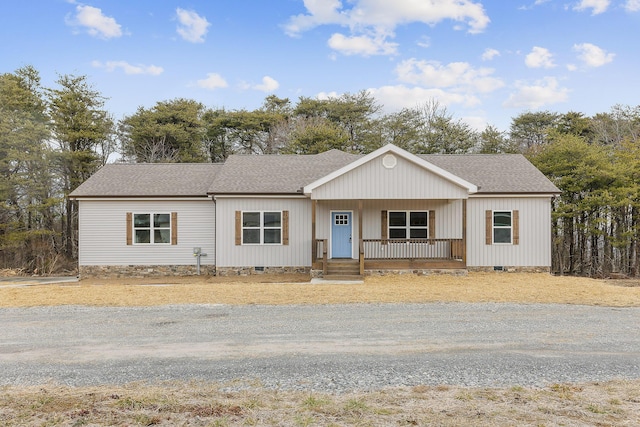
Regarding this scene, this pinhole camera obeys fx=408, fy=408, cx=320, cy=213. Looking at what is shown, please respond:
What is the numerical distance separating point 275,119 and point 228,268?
2053 cm

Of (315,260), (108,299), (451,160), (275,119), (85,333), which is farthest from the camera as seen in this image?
(275,119)

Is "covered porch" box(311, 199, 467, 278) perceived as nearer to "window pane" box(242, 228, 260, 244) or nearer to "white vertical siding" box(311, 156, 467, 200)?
"white vertical siding" box(311, 156, 467, 200)

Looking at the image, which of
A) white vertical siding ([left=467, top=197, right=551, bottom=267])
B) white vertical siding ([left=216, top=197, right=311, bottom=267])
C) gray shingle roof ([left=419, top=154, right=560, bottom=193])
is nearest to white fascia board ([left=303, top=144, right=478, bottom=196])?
gray shingle roof ([left=419, top=154, right=560, bottom=193])

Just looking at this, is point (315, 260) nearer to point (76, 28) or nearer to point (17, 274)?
point (17, 274)

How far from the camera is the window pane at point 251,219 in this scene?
52.3ft

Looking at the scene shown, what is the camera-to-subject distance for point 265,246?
1600 cm

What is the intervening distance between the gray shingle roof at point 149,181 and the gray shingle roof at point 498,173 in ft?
33.6

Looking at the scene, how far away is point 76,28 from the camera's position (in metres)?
20.4

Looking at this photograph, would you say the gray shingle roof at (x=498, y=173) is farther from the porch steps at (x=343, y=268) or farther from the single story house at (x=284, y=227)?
the porch steps at (x=343, y=268)

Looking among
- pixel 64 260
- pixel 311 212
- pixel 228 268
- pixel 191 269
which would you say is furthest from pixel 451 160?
pixel 64 260

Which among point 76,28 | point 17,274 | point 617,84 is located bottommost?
point 17,274

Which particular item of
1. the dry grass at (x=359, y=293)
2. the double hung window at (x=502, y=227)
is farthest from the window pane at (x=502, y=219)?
the dry grass at (x=359, y=293)

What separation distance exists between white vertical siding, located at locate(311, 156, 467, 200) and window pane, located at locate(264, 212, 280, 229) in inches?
89.1

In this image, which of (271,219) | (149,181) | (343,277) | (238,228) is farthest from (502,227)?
(149,181)
